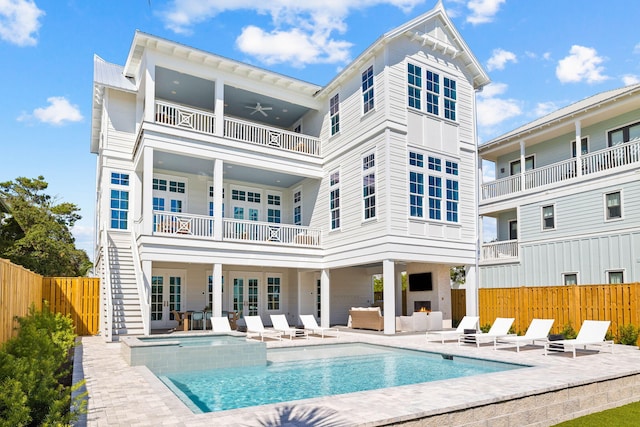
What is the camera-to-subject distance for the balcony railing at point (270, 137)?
19281 millimetres

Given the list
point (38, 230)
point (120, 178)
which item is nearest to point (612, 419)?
point (120, 178)

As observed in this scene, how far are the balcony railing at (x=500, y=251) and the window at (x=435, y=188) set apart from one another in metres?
6.18

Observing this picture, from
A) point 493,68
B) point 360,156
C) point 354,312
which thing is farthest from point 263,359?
point 493,68

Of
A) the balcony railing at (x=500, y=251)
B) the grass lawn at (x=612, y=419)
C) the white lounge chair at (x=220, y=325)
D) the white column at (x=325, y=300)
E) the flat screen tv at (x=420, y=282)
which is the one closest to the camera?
the grass lawn at (x=612, y=419)

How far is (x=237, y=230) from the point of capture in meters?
19.3

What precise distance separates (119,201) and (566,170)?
18.5 m

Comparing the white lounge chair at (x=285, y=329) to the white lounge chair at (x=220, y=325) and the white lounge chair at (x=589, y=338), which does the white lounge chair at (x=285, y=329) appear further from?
the white lounge chair at (x=589, y=338)

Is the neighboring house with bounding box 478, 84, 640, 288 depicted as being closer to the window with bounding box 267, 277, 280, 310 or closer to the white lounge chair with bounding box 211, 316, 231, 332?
the window with bounding box 267, 277, 280, 310

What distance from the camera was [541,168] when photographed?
22.1 metres

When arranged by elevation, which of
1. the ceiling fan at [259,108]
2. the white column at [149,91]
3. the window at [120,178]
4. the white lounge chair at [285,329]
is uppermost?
the ceiling fan at [259,108]

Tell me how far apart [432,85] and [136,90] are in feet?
37.4

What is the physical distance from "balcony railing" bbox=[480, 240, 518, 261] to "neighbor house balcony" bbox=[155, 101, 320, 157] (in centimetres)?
990

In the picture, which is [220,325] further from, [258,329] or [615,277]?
[615,277]

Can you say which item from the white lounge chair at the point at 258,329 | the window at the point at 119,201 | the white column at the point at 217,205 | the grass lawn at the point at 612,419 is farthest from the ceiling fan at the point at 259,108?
the grass lawn at the point at 612,419
